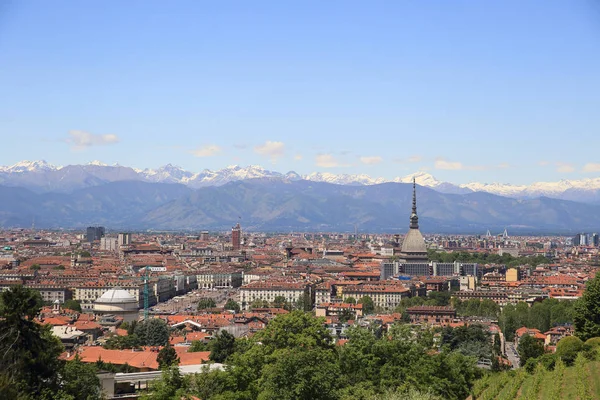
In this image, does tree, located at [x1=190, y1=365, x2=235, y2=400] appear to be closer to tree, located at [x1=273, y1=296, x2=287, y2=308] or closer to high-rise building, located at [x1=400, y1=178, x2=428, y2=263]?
tree, located at [x1=273, y1=296, x2=287, y2=308]

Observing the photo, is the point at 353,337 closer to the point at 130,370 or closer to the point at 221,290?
the point at 130,370

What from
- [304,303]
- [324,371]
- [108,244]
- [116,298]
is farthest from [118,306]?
[108,244]

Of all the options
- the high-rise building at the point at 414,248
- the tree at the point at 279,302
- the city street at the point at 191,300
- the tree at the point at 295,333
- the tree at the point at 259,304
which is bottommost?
the city street at the point at 191,300

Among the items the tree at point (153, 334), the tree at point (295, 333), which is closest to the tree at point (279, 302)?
the tree at point (153, 334)

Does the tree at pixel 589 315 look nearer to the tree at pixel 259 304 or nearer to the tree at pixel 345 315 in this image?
the tree at pixel 345 315

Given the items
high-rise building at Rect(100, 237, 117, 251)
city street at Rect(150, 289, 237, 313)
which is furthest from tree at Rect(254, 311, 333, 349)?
high-rise building at Rect(100, 237, 117, 251)
